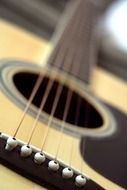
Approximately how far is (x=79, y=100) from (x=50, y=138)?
29 cm

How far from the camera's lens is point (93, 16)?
1.27m

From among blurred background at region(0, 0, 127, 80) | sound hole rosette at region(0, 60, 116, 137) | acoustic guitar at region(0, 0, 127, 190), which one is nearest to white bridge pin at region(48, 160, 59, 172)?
acoustic guitar at region(0, 0, 127, 190)

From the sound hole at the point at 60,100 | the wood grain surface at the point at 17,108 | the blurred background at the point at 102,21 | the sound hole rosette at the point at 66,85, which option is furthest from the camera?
the blurred background at the point at 102,21

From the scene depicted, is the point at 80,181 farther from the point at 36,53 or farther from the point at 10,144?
the point at 36,53

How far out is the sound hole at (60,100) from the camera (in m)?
0.84

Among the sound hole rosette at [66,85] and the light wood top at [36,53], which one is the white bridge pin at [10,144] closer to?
the sound hole rosette at [66,85]

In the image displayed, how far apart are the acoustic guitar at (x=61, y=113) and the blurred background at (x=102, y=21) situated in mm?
98

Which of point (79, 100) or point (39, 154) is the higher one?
point (79, 100)

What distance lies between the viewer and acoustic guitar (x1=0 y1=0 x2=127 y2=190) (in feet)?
1.70

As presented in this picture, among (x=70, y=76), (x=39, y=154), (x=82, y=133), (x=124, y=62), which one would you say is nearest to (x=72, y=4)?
(x=124, y=62)

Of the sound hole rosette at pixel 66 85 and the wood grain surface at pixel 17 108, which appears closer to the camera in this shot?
the wood grain surface at pixel 17 108

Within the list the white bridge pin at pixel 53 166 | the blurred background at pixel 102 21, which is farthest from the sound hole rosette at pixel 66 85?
the blurred background at pixel 102 21

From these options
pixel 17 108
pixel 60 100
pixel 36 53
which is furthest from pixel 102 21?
pixel 17 108

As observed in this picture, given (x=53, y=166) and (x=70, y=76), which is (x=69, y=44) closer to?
(x=70, y=76)
